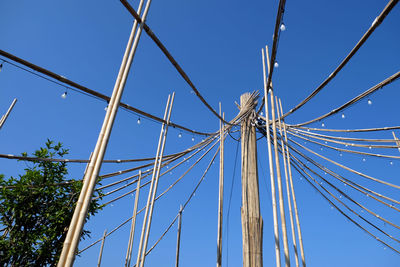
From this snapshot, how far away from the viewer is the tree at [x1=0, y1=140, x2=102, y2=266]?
3.77 metres

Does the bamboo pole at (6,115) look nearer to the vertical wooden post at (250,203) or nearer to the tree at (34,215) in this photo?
the tree at (34,215)

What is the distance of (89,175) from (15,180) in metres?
3.29

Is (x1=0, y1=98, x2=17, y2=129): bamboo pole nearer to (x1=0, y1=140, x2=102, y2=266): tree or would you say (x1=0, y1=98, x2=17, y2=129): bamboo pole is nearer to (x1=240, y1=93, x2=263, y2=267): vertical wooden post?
(x1=0, y1=140, x2=102, y2=266): tree

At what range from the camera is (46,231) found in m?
4.02

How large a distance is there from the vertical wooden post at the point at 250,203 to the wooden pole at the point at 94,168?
3.47 m

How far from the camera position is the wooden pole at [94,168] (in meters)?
1.86

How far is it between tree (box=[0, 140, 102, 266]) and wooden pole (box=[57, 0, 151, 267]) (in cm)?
266

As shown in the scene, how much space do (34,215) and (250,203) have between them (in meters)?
3.91

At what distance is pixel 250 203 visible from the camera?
197 inches

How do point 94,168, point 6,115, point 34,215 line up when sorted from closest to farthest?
point 94,168
point 34,215
point 6,115

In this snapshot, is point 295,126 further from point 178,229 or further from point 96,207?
point 178,229

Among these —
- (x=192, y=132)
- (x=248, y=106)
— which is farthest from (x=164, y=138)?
(x=248, y=106)

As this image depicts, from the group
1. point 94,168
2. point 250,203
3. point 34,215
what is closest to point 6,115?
point 34,215

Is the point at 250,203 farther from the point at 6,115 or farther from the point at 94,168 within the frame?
the point at 6,115
